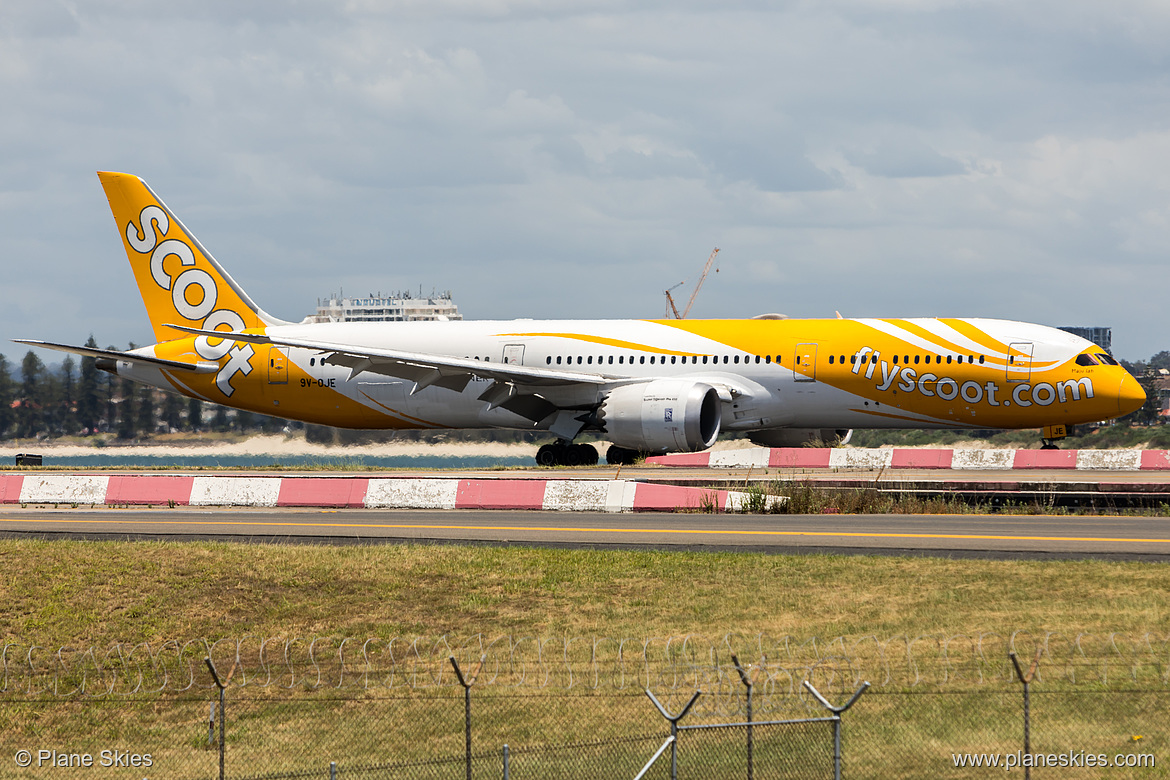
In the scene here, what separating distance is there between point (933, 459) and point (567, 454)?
11153 mm

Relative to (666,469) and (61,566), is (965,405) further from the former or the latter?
(61,566)

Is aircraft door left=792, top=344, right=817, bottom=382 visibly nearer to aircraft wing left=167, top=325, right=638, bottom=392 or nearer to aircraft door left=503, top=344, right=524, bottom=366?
aircraft wing left=167, top=325, right=638, bottom=392

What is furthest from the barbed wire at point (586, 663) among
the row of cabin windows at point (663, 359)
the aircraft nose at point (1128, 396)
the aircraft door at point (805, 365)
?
the row of cabin windows at point (663, 359)

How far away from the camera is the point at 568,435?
3759 cm

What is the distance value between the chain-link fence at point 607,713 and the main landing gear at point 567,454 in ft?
75.0

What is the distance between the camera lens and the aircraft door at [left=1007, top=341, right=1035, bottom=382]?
3300 centimetres

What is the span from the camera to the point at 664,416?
3344cm

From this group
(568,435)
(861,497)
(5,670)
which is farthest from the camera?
(568,435)

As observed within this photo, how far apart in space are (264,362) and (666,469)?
13725 mm

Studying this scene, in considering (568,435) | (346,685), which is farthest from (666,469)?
(346,685)

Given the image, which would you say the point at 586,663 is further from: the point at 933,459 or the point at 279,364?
the point at 279,364

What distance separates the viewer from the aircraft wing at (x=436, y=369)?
1394 inches

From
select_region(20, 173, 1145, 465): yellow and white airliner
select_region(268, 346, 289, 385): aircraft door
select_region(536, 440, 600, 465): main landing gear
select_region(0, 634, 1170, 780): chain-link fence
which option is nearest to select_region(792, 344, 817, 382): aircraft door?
select_region(20, 173, 1145, 465): yellow and white airliner

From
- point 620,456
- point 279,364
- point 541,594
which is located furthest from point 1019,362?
point 279,364
